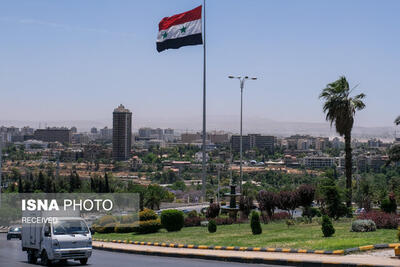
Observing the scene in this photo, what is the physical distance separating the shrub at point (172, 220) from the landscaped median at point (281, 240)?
3.09ft

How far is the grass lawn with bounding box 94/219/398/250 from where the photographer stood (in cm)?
2320

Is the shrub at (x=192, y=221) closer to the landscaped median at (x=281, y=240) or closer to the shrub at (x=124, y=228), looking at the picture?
the shrub at (x=124, y=228)

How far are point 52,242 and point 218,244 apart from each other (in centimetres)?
831

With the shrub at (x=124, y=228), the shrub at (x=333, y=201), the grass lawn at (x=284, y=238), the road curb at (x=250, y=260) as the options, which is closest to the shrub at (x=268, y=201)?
the shrub at (x=333, y=201)

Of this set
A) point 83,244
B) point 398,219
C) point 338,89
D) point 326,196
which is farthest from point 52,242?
point 338,89

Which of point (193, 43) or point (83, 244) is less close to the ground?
point (193, 43)

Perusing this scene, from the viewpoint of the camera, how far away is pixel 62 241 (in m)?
21.8

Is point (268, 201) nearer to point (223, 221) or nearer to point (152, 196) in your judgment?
point (223, 221)

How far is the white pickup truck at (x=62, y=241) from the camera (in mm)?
21766

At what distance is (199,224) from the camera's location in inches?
1668

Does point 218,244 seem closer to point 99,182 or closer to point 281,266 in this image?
point 281,266

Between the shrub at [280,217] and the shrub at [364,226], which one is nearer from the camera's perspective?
the shrub at [364,226]

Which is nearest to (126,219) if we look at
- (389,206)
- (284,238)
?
(389,206)

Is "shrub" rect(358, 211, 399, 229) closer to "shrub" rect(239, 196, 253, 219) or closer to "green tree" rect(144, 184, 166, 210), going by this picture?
"shrub" rect(239, 196, 253, 219)
